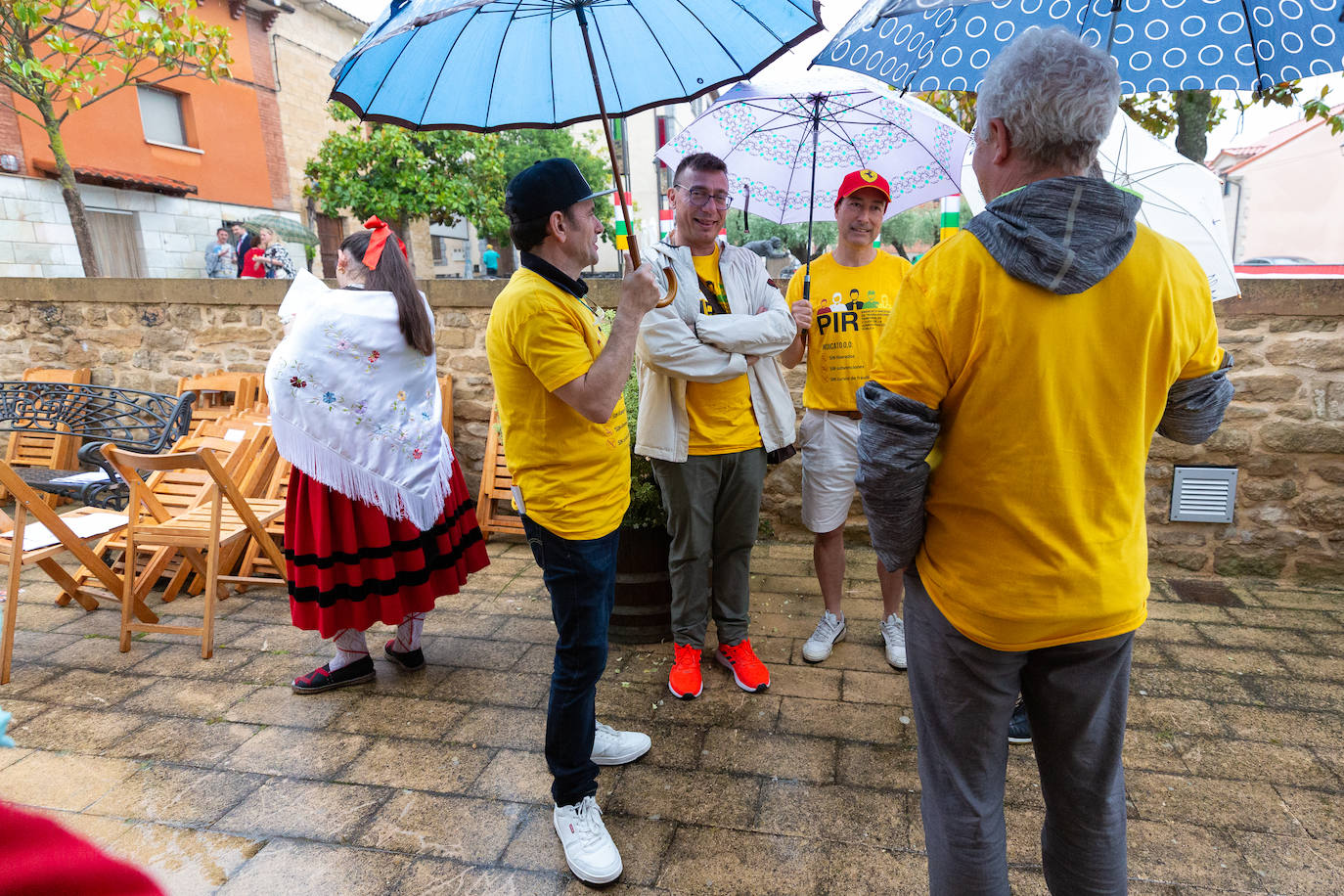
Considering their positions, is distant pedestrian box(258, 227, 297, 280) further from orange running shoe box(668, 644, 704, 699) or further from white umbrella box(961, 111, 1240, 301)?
white umbrella box(961, 111, 1240, 301)

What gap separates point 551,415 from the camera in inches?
79.8

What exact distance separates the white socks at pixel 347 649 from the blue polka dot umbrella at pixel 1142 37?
2824mm

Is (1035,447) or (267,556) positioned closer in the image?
(1035,447)

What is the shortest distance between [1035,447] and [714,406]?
1.66m

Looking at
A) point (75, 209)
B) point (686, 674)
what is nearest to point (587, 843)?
point (686, 674)

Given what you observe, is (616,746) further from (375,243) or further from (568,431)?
(375,243)

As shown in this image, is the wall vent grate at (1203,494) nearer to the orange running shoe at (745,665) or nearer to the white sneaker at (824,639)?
the white sneaker at (824,639)

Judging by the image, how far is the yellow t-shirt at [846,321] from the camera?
307cm

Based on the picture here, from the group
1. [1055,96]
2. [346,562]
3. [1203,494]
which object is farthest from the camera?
[1203,494]

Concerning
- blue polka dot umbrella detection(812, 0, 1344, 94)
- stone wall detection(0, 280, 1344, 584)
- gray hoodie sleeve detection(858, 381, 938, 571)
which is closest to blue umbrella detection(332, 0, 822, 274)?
blue polka dot umbrella detection(812, 0, 1344, 94)

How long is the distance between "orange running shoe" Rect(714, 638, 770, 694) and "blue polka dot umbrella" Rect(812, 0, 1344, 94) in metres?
2.14

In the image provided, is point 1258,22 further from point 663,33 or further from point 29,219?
point 29,219

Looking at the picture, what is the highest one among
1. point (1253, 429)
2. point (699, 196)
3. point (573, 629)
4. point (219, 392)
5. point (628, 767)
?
point (699, 196)

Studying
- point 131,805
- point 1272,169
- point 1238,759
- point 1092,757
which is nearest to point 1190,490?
point 1238,759
